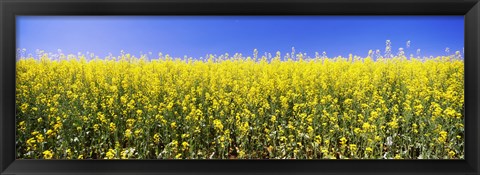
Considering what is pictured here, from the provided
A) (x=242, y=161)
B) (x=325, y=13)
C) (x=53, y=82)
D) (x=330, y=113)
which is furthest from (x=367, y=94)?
(x=53, y=82)

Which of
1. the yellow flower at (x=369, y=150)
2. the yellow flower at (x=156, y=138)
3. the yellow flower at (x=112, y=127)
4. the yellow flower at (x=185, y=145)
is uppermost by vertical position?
the yellow flower at (x=112, y=127)

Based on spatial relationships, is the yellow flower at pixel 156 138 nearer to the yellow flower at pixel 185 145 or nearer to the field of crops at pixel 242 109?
the field of crops at pixel 242 109

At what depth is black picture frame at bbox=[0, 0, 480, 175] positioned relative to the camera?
Answer: 194 cm

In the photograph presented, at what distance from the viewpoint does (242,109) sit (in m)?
2.36

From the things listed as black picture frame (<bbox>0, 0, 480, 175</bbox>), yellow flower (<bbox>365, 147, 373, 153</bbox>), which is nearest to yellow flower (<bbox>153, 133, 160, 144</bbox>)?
black picture frame (<bbox>0, 0, 480, 175</bbox>)

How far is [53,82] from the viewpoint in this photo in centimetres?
235

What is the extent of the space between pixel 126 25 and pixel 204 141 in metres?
0.75

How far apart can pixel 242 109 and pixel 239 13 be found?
2.01ft

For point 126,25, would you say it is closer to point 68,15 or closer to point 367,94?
point 68,15
